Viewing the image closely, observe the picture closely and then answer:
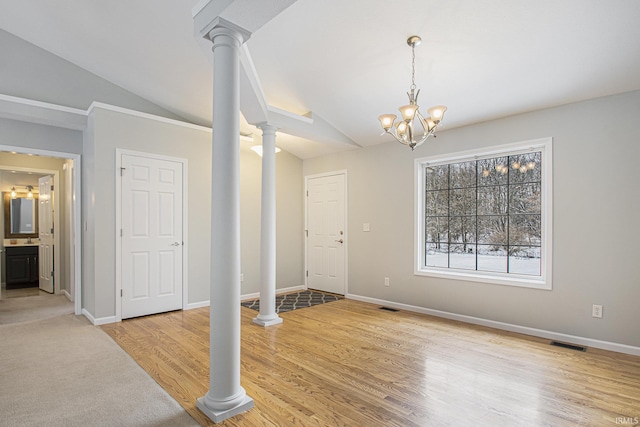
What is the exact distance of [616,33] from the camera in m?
2.68

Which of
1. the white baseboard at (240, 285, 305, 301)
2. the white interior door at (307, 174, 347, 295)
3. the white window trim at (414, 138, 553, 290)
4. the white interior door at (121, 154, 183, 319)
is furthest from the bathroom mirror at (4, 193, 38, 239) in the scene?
the white window trim at (414, 138, 553, 290)

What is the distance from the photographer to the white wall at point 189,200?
13.5 ft

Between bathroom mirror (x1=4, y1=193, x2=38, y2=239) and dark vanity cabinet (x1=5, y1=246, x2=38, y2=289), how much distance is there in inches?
16.8

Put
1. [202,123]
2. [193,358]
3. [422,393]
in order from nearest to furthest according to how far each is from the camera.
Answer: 1. [422,393]
2. [193,358]
3. [202,123]

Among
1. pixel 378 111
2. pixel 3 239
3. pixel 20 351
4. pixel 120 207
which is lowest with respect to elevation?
pixel 20 351

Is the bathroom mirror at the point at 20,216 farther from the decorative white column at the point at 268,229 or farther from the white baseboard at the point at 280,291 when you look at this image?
the decorative white column at the point at 268,229

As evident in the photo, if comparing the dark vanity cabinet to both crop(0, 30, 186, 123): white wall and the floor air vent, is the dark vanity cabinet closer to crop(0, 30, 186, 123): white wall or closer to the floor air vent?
crop(0, 30, 186, 123): white wall

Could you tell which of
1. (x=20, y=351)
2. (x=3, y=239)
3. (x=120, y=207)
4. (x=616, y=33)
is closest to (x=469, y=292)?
→ (x=616, y=33)

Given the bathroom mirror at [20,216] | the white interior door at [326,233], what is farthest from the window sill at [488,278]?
the bathroom mirror at [20,216]

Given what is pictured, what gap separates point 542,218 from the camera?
3.78 m

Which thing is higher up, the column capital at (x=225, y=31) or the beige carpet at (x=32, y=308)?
the column capital at (x=225, y=31)

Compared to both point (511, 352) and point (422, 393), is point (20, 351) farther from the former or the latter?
point (511, 352)

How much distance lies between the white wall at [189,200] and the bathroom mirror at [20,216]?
134 inches

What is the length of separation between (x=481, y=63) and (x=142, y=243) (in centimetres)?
439
